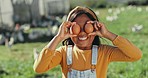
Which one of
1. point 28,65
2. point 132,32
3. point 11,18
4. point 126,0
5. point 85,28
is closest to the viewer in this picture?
point 85,28

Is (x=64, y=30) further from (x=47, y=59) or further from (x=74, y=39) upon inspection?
(x=47, y=59)

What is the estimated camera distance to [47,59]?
341 centimetres

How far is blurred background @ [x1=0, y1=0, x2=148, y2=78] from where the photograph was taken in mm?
7516

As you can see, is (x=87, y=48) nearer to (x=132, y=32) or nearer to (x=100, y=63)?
(x=100, y=63)

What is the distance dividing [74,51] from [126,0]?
68.1ft

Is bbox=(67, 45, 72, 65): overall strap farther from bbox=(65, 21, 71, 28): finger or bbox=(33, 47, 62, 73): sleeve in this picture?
bbox=(65, 21, 71, 28): finger

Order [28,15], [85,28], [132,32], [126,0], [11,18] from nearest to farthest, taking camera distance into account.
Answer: [85,28]
[132,32]
[11,18]
[28,15]
[126,0]

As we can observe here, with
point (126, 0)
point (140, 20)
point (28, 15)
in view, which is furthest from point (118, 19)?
point (126, 0)

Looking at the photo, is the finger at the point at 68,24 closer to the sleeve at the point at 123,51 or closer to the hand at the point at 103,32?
the hand at the point at 103,32

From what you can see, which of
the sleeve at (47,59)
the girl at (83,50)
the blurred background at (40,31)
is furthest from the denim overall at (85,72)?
the blurred background at (40,31)

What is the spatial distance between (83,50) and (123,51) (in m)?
0.32

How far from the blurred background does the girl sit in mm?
3201

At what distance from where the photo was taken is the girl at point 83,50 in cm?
340

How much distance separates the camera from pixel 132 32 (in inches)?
520
